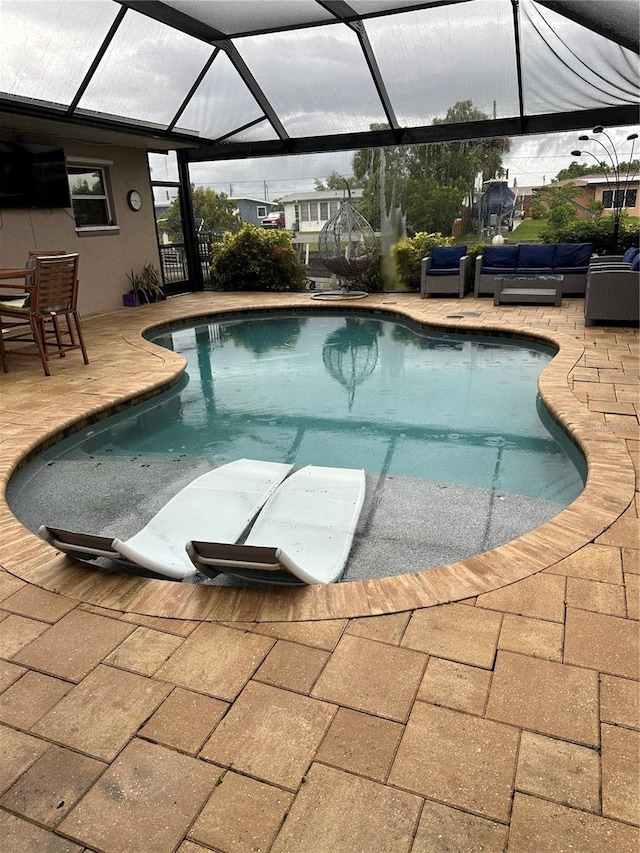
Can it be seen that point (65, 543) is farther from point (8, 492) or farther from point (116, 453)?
point (116, 453)

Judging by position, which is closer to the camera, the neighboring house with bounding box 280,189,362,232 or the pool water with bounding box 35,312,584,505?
the pool water with bounding box 35,312,584,505

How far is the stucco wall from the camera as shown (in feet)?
25.6

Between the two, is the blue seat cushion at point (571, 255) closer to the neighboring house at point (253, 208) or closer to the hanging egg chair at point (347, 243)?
the hanging egg chair at point (347, 243)

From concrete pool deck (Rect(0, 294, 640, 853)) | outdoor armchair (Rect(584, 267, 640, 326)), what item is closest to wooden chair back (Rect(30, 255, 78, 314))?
concrete pool deck (Rect(0, 294, 640, 853))

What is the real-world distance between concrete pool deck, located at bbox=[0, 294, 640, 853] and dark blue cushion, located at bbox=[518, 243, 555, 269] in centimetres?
684

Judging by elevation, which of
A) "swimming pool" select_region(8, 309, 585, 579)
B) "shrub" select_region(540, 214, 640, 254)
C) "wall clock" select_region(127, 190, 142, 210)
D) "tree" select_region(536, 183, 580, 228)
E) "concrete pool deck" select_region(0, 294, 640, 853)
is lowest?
"swimming pool" select_region(8, 309, 585, 579)

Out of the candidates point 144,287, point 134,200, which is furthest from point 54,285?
point 134,200

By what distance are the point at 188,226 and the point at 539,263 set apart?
6380mm

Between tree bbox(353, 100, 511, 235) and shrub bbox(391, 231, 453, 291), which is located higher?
tree bbox(353, 100, 511, 235)

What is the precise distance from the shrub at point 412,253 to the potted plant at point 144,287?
4194 millimetres

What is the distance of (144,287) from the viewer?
392 inches

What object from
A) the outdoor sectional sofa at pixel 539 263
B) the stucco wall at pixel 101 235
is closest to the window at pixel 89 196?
the stucco wall at pixel 101 235

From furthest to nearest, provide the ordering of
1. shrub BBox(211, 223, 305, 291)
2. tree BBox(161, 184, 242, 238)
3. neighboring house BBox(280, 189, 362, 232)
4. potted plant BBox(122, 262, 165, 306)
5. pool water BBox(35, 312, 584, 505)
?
tree BBox(161, 184, 242, 238) < shrub BBox(211, 223, 305, 291) < neighboring house BBox(280, 189, 362, 232) < potted plant BBox(122, 262, 165, 306) < pool water BBox(35, 312, 584, 505)

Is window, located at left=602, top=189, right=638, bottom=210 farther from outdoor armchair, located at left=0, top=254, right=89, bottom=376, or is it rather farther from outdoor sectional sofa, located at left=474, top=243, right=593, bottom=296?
outdoor armchair, located at left=0, top=254, right=89, bottom=376
